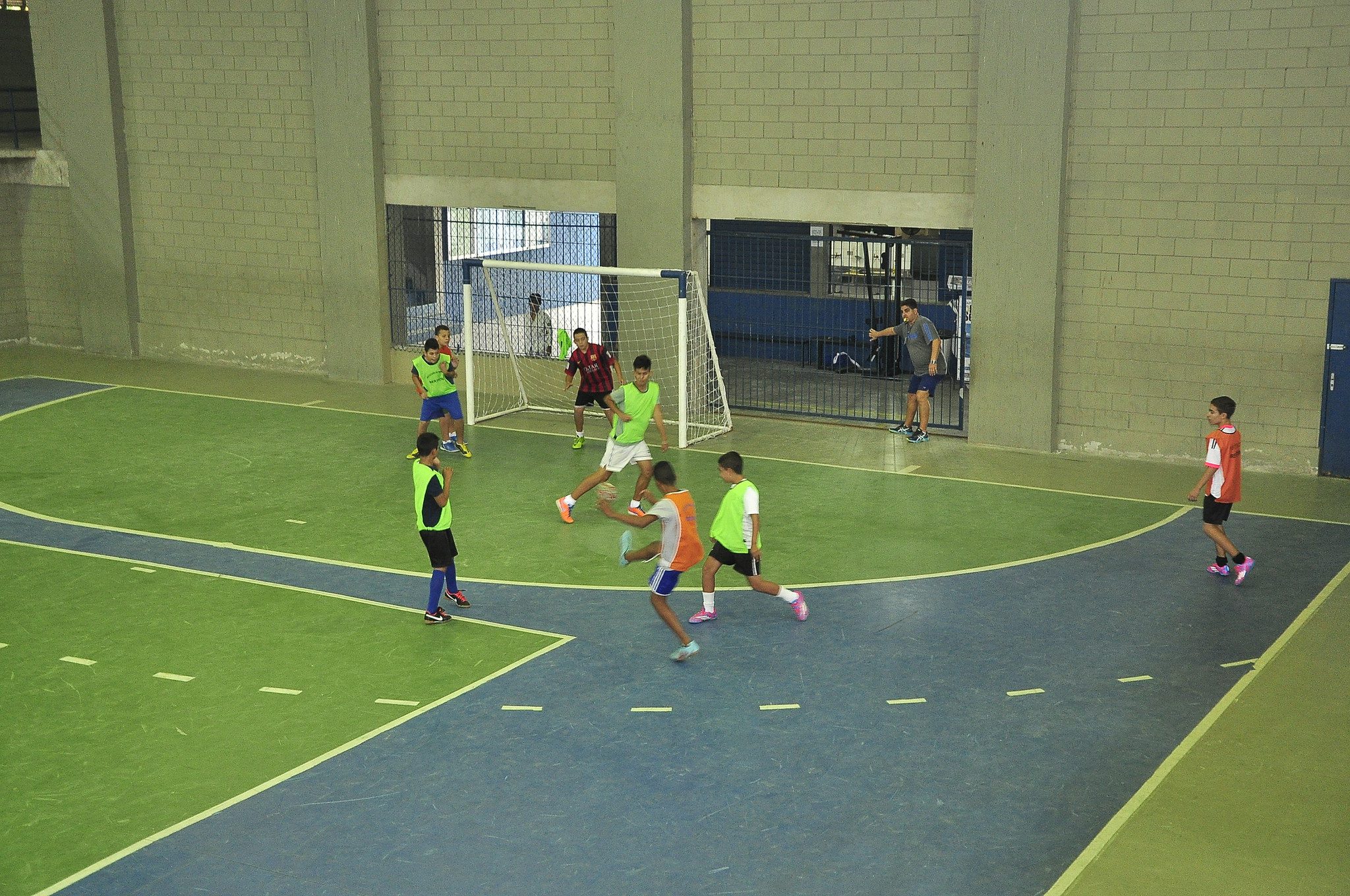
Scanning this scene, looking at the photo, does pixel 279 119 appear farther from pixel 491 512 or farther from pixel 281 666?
pixel 281 666

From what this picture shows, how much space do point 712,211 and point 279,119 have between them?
809 cm

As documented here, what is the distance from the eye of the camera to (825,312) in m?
26.1

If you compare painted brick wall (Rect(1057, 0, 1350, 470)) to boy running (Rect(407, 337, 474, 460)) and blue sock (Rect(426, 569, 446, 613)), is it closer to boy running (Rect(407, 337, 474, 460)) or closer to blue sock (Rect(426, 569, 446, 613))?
boy running (Rect(407, 337, 474, 460))

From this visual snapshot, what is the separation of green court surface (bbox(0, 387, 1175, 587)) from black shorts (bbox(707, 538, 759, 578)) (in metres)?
1.69

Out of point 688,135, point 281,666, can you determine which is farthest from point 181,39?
point 281,666

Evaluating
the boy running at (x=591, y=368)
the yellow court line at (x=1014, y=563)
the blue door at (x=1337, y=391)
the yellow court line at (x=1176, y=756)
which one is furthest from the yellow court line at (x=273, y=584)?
the blue door at (x=1337, y=391)

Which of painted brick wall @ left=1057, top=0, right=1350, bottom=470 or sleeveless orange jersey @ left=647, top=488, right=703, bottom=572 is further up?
painted brick wall @ left=1057, top=0, right=1350, bottom=470

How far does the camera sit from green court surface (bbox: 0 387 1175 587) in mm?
15008

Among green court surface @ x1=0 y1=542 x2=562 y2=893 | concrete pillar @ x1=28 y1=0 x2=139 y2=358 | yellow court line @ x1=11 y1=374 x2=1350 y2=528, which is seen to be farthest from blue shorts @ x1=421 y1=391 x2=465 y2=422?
concrete pillar @ x1=28 y1=0 x2=139 y2=358

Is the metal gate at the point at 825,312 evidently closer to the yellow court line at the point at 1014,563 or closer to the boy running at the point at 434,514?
the yellow court line at the point at 1014,563

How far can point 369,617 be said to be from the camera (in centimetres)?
1319

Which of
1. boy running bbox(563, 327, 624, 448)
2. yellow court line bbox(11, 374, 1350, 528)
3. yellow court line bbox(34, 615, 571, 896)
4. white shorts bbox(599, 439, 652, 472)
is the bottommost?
yellow court line bbox(34, 615, 571, 896)

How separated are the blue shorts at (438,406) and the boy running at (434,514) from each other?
5903 mm

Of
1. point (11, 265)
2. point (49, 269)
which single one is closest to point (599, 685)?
point (49, 269)
